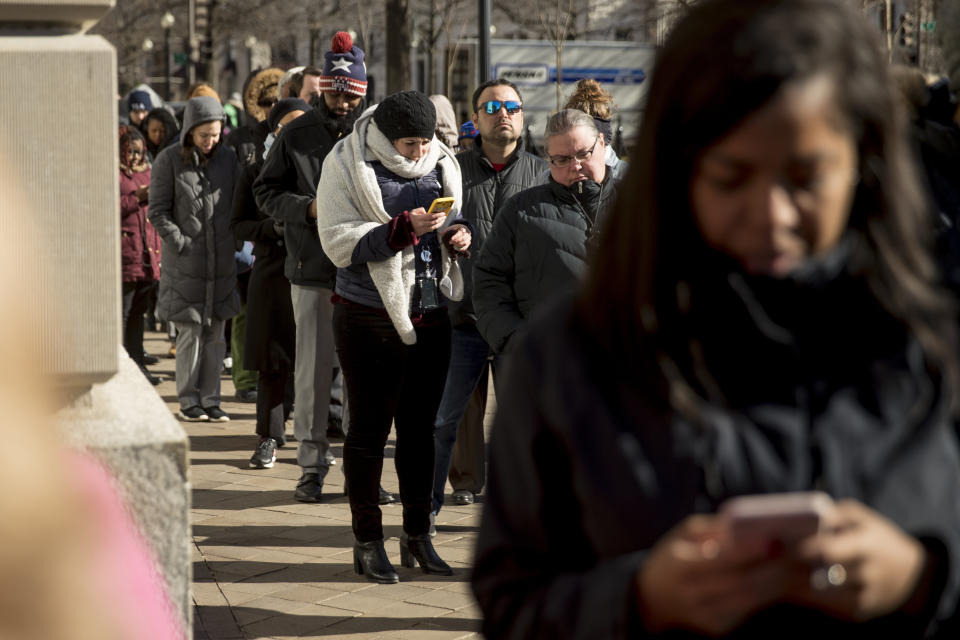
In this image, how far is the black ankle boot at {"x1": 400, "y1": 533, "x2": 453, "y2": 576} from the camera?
A: 6.02m

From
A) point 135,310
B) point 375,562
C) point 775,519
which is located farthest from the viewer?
point 135,310

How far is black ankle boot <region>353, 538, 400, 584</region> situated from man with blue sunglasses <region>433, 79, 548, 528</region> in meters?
0.87

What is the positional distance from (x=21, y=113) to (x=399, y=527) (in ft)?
15.0

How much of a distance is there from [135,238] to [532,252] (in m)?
6.20

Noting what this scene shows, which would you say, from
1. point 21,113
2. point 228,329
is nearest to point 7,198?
point 21,113

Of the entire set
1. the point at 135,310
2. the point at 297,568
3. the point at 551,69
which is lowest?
the point at 297,568

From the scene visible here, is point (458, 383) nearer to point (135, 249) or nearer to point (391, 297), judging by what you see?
point (391, 297)

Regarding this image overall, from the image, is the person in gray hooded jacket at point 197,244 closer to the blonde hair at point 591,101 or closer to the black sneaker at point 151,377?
the black sneaker at point 151,377

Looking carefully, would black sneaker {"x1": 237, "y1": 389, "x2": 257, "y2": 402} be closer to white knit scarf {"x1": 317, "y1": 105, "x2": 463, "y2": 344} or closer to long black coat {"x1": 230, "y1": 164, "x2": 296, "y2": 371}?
long black coat {"x1": 230, "y1": 164, "x2": 296, "y2": 371}

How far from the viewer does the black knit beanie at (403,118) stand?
5879 mm

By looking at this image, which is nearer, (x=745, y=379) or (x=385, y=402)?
(x=745, y=379)

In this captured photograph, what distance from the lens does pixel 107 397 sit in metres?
2.68

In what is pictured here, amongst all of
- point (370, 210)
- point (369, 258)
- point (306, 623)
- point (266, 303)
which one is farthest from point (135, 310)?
point (306, 623)

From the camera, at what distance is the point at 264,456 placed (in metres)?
8.26
